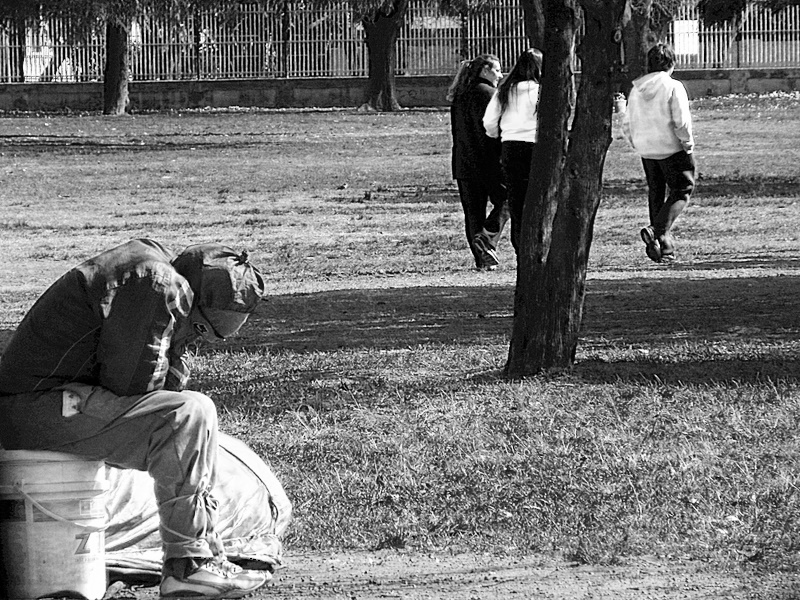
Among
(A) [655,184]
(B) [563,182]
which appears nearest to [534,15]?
(B) [563,182]

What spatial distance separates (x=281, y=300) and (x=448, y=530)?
6.27 metres

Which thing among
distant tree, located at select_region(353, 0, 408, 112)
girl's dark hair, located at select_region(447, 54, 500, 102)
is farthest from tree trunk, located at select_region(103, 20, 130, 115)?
girl's dark hair, located at select_region(447, 54, 500, 102)

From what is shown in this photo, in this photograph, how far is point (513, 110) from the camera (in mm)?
11625

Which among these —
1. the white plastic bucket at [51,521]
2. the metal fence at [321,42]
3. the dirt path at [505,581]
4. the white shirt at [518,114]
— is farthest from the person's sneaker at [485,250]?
the metal fence at [321,42]

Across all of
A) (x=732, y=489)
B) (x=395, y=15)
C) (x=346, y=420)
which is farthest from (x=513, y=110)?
(x=395, y=15)

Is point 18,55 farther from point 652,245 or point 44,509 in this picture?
point 44,509

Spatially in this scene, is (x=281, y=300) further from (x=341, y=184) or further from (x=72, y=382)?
(x=341, y=184)

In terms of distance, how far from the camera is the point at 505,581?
16.6ft

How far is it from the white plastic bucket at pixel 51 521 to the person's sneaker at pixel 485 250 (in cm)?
813

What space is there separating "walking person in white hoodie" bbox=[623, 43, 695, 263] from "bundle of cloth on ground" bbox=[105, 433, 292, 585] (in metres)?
7.23

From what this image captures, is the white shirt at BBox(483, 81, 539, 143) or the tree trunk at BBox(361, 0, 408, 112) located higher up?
the tree trunk at BBox(361, 0, 408, 112)

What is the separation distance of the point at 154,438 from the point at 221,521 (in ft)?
1.93

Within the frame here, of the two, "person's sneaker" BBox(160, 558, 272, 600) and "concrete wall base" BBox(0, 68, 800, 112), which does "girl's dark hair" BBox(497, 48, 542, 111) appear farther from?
"concrete wall base" BBox(0, 68, 800, 112)

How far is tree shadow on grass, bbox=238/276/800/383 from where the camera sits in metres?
8.62
